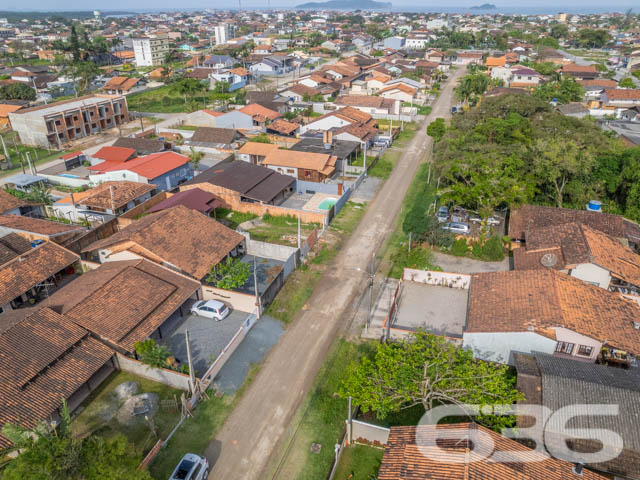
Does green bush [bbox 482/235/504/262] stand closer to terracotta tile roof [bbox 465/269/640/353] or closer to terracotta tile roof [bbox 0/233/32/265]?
terracotta tile roof [bbox 465/269/640/353]

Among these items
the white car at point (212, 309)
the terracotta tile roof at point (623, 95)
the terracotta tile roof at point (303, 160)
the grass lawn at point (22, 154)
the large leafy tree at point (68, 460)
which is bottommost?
the grass lawn at point (22, 154)

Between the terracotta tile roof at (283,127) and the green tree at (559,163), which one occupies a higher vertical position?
the green tree at (559,163)

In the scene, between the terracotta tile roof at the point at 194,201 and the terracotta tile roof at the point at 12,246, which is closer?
the terracotta tile roof at the point at 12,246

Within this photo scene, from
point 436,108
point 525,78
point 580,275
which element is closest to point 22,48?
point 436,108

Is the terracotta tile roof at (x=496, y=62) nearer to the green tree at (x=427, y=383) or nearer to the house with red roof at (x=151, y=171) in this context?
the house with red roof at (x=151, y=171)

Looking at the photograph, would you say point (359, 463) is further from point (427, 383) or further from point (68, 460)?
point (68, 460)

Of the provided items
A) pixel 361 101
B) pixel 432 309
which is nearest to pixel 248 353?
pixel 432 309

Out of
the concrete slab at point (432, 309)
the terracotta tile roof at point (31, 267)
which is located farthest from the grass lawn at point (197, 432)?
the terracotta tile roof at point (31, 267)
